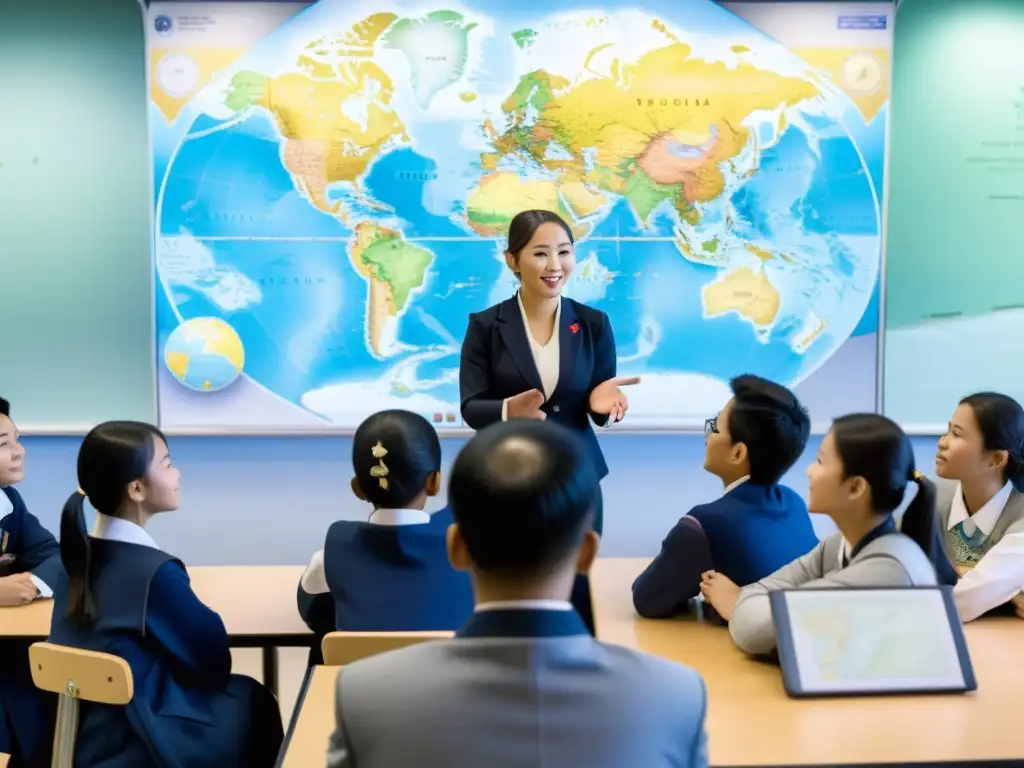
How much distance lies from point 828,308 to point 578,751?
3.14 m

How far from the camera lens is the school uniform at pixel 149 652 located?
1.78 meters

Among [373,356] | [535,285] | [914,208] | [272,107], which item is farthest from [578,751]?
[914,208]

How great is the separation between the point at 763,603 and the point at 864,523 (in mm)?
246

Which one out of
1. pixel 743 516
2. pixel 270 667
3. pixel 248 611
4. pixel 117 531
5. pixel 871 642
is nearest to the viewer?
pixel 871 642

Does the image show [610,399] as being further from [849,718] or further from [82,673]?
[82,673]

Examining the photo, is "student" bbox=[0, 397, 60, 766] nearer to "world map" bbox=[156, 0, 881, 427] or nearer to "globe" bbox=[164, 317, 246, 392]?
"globe" bbox=[164, 317, 246, 392]

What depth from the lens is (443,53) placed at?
3.58 meters

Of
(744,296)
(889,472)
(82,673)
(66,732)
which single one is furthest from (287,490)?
(889,472)

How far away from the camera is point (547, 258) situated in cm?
262

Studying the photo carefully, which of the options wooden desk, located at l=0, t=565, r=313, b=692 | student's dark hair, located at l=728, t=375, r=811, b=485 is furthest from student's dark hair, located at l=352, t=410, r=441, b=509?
student's dark hair, located at l=728, t=375, r=811, b=485

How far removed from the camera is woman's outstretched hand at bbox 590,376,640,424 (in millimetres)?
2539

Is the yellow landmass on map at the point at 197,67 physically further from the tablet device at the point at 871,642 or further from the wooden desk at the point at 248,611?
the tablet device at the point at 871,642

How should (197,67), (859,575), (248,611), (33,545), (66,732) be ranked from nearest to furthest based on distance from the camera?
(859,575)
(66,732)
(248,611)
(33,545)
(197,67)

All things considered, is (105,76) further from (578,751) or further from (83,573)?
(578,751)
